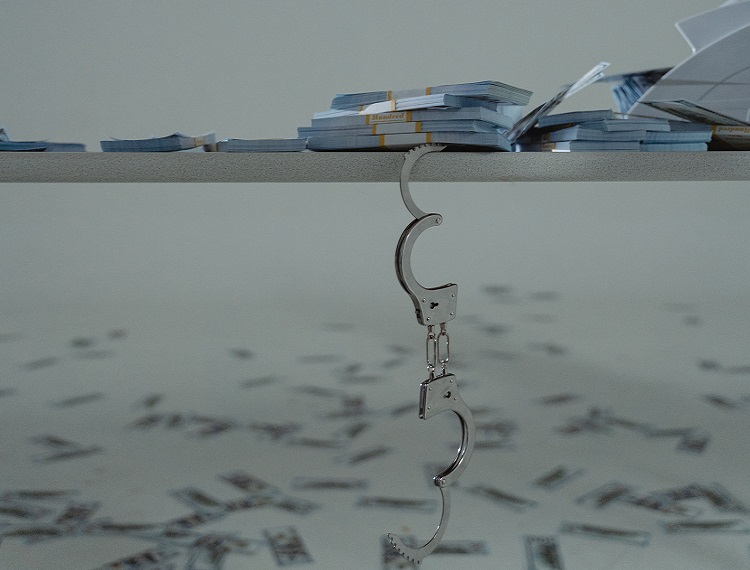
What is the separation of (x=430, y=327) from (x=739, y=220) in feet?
12.3

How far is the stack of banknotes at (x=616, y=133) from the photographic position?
4.89 feet

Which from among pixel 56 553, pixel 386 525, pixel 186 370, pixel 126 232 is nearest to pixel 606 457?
pixel 386 525

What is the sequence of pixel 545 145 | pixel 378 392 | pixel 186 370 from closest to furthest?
1. pixel 545 145
2. pixel 378 392
3. pixel 186 370

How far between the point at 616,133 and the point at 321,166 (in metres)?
0.50

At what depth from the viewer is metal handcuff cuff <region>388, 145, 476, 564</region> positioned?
1334 millimetres

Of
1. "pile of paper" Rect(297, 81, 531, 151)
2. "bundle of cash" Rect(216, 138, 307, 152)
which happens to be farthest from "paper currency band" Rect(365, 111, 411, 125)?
"bundle of cash" Rect(216, 138, 307, 152)

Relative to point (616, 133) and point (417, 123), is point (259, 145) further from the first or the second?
point (616, 133)

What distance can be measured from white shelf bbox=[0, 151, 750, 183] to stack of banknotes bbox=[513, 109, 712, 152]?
0.14 feet

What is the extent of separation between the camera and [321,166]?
1.41 m

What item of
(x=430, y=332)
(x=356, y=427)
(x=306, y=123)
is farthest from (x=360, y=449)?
(x=306, y=123)

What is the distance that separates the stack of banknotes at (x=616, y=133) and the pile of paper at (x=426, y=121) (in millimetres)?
94

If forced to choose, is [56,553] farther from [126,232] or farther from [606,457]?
[126,232]

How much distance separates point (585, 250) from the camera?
4.41 m

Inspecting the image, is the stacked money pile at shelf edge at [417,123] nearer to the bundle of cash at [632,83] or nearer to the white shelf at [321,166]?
the white shelf at [321,166]
